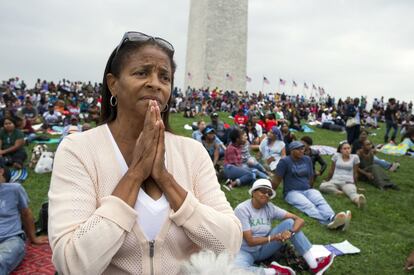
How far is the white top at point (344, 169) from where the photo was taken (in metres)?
7.76

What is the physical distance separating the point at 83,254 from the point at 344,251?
4535mm

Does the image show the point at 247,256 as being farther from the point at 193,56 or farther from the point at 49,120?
the point at 193,56

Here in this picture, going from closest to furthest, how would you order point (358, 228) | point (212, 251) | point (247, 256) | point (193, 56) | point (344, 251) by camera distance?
1. point (212, 251)
2. point (247, 256)
3. point (344, 251)
4. point (358, 228)
5. point (193, 56)

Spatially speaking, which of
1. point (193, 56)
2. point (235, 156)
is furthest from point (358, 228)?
point (193, 56)

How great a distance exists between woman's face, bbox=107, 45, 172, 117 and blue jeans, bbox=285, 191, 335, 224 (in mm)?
5151

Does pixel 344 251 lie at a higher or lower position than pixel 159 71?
lower

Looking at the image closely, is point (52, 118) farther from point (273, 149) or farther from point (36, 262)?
point (36, 262)

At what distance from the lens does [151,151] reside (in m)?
1.38

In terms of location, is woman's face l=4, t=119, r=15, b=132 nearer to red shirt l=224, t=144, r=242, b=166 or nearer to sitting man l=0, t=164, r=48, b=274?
sitting man l=0, t=164, r=48, b=274

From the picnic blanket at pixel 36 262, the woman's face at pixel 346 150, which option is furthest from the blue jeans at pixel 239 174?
the picnic blanket at pixel 36 262

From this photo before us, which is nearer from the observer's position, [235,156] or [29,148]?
[235,156]

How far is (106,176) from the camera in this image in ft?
4.57

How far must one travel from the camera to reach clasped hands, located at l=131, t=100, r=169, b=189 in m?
1.35

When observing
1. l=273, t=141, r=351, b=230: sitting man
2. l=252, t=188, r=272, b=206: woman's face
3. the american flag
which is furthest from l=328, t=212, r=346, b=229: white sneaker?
the american flag
